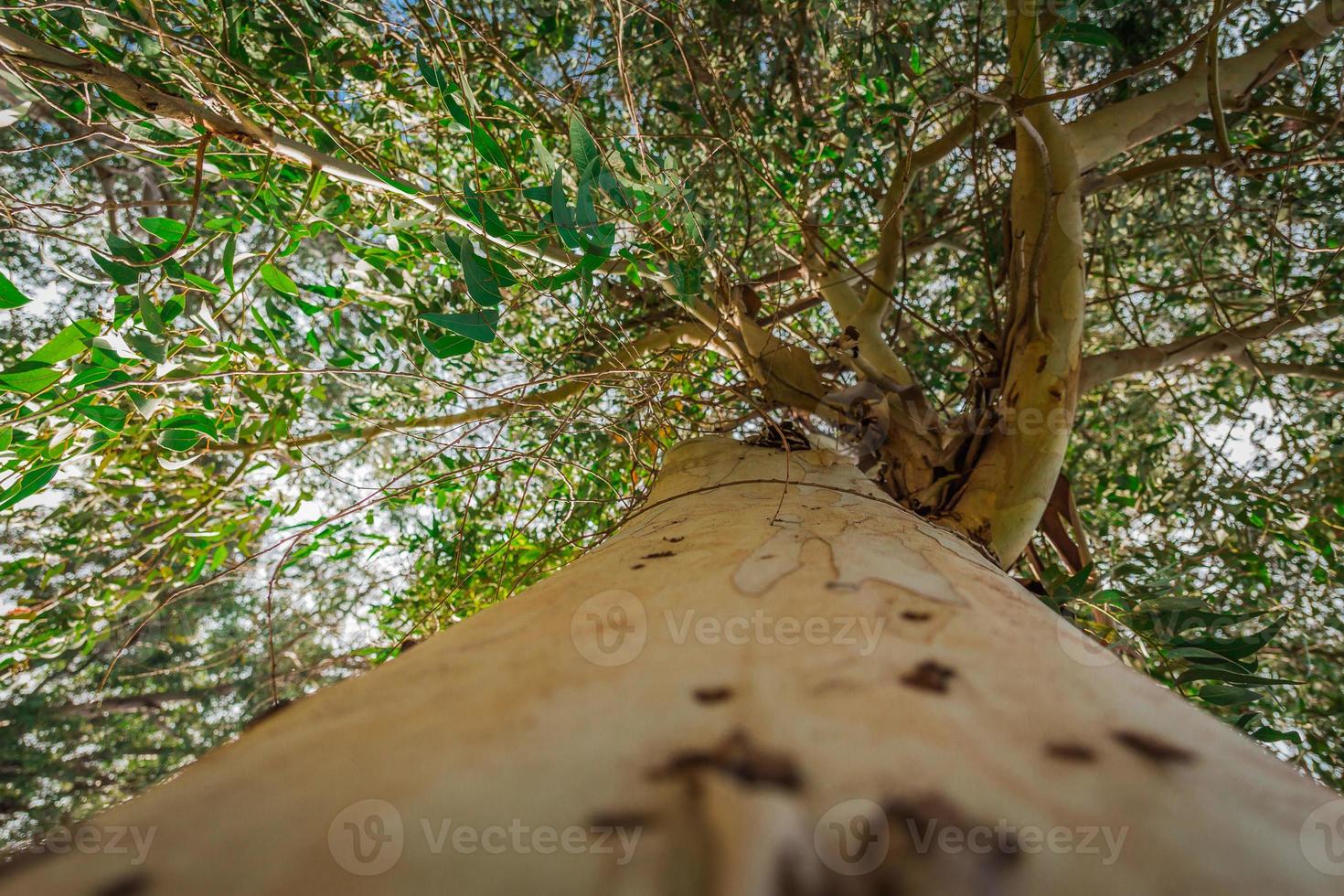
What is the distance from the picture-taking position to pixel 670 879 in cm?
27

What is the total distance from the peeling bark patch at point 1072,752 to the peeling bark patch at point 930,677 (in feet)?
0.19

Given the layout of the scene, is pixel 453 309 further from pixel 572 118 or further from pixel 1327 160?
pixel 1327 160

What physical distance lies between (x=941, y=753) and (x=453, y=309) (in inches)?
79.7

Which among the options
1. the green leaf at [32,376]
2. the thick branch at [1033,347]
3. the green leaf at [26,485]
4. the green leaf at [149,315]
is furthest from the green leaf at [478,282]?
the thick branch at [1033,347]

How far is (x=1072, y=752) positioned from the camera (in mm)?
319

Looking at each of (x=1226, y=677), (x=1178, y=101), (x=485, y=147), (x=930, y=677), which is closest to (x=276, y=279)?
(x=485, y=147)

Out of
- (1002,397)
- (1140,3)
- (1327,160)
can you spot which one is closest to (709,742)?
(1002,397)

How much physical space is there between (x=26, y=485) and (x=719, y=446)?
1323mm

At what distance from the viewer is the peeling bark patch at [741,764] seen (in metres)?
0.30

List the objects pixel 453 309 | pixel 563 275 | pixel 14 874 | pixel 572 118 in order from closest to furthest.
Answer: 1. pixel 14 874
2. pixel 572 118
3. pixel 563 275
4. pixel 453 309

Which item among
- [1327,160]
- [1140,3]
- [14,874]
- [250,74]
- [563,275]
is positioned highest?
[1140,3]

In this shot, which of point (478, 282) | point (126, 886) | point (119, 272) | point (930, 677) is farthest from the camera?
point (119, 272)

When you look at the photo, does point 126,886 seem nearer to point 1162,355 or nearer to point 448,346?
point 448,346

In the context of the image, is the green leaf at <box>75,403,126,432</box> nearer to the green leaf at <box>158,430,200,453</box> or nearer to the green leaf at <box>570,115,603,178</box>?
the green leaf at <box>158,430,200,453</box>
